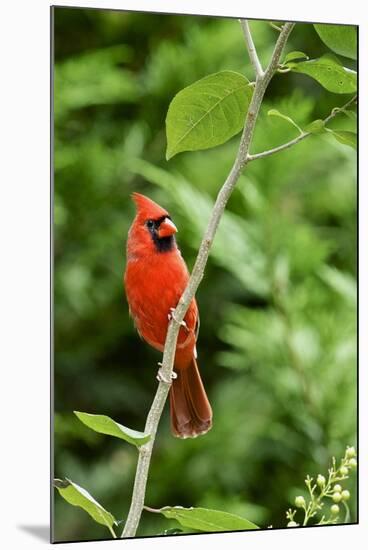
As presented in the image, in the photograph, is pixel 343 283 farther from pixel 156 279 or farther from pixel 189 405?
pixel 156 279

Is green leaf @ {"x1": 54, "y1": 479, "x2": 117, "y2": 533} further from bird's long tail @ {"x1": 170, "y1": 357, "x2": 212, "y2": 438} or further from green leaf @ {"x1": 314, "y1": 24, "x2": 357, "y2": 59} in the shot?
green leaf @ {"x1": 314, "y1": 24, "x2": 357, "y2": 59}

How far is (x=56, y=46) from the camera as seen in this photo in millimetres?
2861

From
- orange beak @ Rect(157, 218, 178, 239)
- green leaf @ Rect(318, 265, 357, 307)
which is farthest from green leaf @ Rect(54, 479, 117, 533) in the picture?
green leaf @ Rect(318, 265, 357, 307)

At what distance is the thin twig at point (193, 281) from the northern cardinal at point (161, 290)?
14cm

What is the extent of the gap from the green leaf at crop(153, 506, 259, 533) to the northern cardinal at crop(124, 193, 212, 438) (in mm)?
410

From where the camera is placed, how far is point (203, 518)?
2.38 metres

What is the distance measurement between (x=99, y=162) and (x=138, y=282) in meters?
0.52

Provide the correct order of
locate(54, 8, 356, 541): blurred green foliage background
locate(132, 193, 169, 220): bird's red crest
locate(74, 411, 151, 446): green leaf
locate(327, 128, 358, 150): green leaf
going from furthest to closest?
locate(54, 8, 356, 541): blurred green foliage background → locate(132, 193, 169, 220): bird's red crest → locate(327, 128, 358, 150): green leaf → locate(74, 411, 151, 446): green leaf

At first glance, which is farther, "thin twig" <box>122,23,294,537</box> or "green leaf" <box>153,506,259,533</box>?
"green leaf" <box>153,506,259,533</box>

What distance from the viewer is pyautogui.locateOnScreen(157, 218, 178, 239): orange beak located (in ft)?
8.54

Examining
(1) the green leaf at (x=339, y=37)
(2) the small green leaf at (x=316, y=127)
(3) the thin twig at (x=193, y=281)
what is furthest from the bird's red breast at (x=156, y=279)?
(1) the green leaf at (x=339, y=37)

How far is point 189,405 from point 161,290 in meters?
0.36

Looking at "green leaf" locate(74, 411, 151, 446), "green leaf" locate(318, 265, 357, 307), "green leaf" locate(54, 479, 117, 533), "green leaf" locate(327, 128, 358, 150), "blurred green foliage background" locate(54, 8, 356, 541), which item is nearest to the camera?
"green leaf" locate(74, 411, 151, 446)

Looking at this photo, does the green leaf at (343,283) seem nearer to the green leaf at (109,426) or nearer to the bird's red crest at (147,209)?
the bird's red crest at (147,209)
